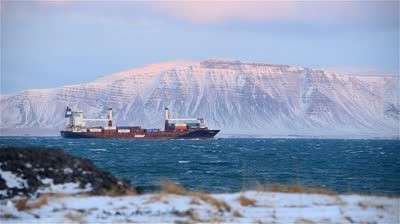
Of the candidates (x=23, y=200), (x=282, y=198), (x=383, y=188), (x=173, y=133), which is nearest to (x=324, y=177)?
(x=383, y=188)

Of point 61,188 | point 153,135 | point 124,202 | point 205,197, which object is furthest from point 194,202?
point 153,135

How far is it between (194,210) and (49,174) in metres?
3.52

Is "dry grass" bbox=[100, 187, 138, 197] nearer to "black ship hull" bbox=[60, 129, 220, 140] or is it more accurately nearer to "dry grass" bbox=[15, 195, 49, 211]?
"dry grass" bbox=[15, 195, 49, 211]

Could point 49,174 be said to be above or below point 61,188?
above

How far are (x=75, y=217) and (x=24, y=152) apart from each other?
3578 mm

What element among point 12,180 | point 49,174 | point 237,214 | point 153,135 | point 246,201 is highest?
point 49,174

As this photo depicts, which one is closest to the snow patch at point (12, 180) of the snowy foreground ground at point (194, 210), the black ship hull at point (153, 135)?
the snowy foreground ground at point (194, 210)

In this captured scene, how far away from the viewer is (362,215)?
13.6 m

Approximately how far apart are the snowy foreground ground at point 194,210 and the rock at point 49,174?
58 centimetres

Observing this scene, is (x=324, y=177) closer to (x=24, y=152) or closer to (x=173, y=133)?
(x=24, y=152)

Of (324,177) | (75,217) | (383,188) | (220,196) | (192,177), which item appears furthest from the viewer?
(324,177)

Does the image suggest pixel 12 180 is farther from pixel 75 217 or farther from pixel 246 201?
pixel 246 201

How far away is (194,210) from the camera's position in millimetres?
13469

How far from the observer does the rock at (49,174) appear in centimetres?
1461
